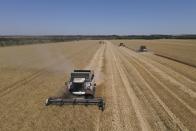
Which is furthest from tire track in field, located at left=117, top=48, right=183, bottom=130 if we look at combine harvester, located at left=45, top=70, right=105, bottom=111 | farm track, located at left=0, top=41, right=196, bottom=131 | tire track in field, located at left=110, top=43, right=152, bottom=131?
combine harvester, located at left=45, top=70, right=105, bottom=111

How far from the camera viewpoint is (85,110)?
15.3m

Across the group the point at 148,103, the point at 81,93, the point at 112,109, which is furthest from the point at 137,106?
the point at 81,93

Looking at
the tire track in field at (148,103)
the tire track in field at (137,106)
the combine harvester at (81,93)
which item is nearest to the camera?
the tire track in field at (137,106)

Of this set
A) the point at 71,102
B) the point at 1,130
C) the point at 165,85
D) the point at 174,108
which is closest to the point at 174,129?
the point at 174,108

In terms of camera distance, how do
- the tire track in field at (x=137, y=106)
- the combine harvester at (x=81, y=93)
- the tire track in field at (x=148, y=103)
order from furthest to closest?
the combine harvester at (x=81, y=93) → the tire track in field at (x=148, y=103) → the tire track in field at (x=137, y=106)

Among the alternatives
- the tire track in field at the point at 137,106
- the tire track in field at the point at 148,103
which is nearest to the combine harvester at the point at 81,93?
the tire track in field at the point at 137,106

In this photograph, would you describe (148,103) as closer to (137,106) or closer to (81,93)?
(137,106)

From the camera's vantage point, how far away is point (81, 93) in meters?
17.2

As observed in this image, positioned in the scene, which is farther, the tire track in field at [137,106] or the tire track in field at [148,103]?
the tire track in field at [148,103]

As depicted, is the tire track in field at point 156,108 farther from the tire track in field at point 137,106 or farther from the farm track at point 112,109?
the tire track in field at point 137,106

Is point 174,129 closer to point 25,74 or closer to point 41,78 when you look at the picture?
point 41,78

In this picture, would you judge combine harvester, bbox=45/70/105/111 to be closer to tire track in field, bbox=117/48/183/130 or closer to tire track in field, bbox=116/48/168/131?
tire track in field, bbox=116/48/168/131

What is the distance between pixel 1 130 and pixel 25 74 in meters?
16.9

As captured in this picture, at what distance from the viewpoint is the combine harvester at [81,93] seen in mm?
16306
